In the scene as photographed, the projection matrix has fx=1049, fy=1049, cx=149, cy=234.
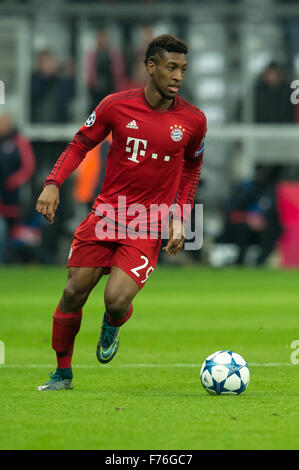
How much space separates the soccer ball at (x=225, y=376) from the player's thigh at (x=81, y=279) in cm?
96

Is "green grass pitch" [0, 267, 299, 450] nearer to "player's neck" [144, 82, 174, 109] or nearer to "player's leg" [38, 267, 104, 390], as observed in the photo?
"player's leg" [38, 267, 104, 390]

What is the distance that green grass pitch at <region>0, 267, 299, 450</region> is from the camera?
17.9ft

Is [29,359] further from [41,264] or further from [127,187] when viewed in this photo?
[41,264]

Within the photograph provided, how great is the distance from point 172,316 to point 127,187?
525 cm

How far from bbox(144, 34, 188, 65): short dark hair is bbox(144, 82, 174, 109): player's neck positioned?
0.21m

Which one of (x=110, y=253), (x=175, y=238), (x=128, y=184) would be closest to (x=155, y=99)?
(x=128, y=184)

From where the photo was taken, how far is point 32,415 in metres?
6.04

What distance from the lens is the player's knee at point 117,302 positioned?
7.11m

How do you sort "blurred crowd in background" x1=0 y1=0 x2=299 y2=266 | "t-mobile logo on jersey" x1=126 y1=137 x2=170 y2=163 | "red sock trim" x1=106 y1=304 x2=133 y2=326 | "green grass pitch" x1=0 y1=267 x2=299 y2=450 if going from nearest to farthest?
"green grass pitch" x1=0 y1=267 x2=299 y2=450 < "t-mobile logo on jersey" x1=126 y1=137 x2=170 y2=163 < "red sock trim" x1=106 y1=304 x2=133 y2=326 < "blurred crowd in background" x1=0 y1=0 x2=299 y2=266

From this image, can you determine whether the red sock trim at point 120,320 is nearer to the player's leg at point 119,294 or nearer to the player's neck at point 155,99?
the player's leg at point 119,294

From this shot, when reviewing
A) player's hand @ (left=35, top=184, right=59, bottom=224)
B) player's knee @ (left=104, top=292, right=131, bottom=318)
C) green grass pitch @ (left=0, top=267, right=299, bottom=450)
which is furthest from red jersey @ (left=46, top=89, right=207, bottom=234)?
green grass pitch @ (left=0, top=267, right=299, bottom=450)

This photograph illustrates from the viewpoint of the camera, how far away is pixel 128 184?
7.30 meters

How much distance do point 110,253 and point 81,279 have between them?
0.32 metres

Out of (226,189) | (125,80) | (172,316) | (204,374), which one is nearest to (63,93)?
(125,80)
